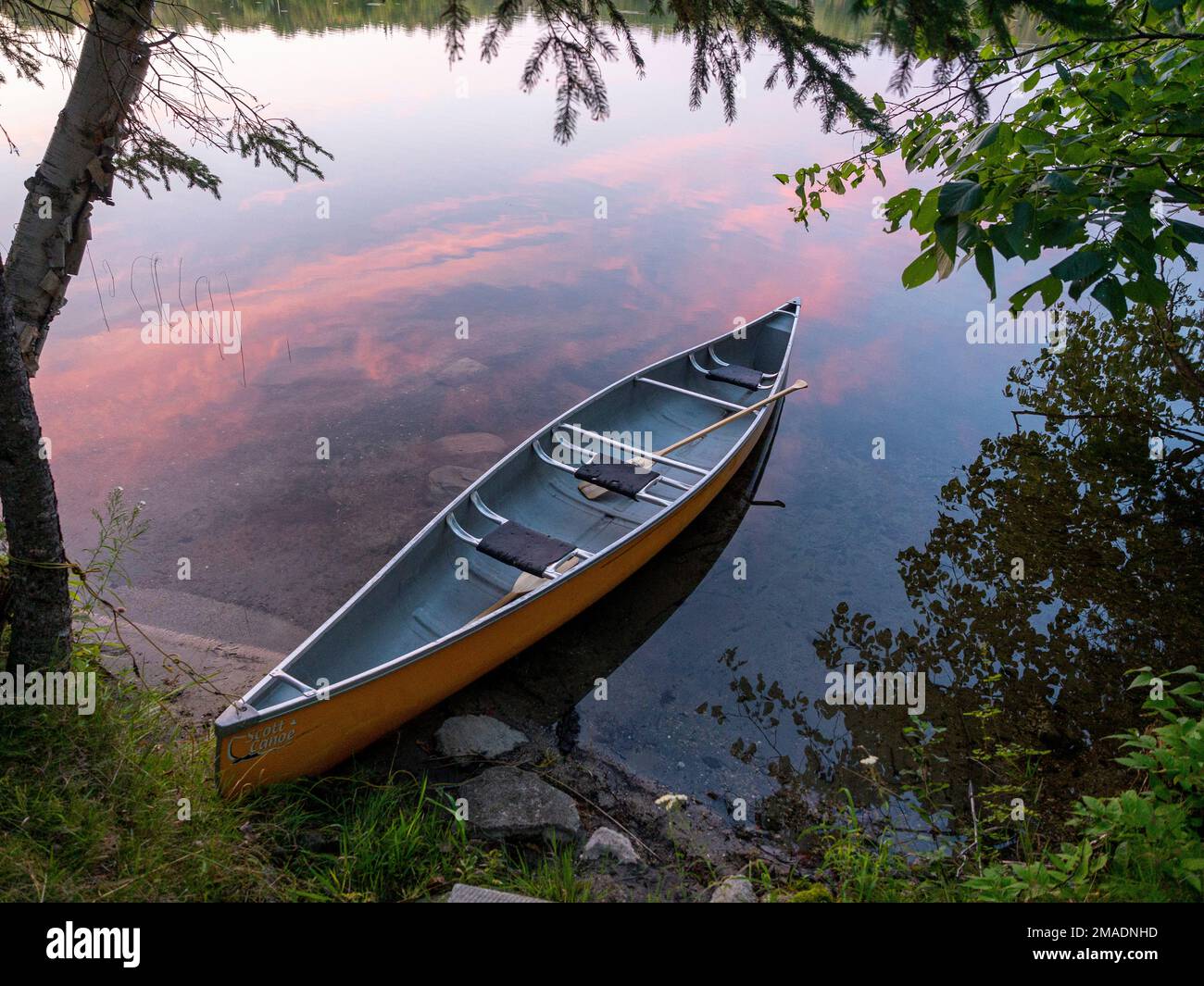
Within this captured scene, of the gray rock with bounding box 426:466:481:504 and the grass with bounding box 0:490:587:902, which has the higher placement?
the gray rock with bounding box 426:466:481:504

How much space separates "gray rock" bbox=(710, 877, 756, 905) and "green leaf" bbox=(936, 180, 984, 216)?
3279 mm

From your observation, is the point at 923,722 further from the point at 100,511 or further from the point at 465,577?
the point at 100,511

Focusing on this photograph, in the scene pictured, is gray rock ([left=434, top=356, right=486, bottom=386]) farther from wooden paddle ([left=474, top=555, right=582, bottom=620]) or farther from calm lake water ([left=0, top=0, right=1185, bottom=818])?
wooden paddle ([left=474, top=555, right=582, bottom=620])

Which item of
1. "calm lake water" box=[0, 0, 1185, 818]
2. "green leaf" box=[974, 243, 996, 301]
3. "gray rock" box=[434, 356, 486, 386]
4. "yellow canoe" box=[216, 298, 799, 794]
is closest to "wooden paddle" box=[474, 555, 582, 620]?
"yellow canoe" box=[216, 298, 799, 794]

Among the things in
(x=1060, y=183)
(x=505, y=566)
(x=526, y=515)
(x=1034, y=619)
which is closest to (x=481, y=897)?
(x=505, y=566)

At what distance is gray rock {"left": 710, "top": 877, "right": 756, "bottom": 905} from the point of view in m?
4.01

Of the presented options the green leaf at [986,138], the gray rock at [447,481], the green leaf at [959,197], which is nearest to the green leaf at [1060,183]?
the green leaf at [986,138]

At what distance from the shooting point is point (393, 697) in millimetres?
4961

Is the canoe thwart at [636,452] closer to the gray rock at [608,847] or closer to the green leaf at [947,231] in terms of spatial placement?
the gray rock at [608,847]

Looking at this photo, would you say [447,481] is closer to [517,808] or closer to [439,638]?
[439,638]

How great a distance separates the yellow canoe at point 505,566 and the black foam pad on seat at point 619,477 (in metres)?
0.02

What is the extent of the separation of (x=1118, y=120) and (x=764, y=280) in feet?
30.9

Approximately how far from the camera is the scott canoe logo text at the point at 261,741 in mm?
4125

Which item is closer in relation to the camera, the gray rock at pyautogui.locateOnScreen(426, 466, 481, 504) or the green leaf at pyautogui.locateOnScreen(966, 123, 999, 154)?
the green leaf at pyautogui.locateOnScreen(966, 123, 999, 154)
